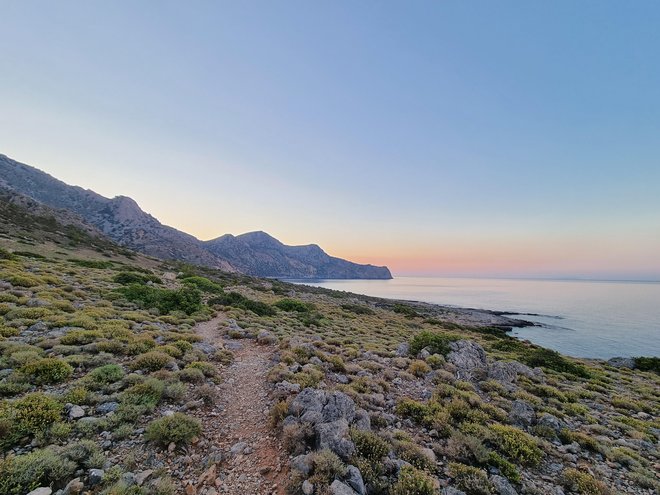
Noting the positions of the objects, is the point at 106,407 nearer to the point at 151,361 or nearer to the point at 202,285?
the point at 151,361

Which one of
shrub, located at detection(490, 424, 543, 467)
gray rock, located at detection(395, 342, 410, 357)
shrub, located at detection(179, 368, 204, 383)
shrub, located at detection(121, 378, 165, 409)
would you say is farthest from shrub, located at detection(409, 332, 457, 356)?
shrub, located at detection(121, 378, 165, 409)

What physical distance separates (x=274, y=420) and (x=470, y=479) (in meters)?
4.45

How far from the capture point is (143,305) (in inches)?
619

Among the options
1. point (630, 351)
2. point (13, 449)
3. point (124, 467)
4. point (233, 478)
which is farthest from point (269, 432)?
point (630, 351)

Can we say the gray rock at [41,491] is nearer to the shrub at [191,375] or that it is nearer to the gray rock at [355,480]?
the shrub at [191,375]

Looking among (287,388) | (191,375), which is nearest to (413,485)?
(287,388)

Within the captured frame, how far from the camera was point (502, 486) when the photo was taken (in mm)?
5340

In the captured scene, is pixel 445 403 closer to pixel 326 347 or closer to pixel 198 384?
pixel 326 347

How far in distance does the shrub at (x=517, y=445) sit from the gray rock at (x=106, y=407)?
927 cm

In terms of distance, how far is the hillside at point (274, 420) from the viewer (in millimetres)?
4926

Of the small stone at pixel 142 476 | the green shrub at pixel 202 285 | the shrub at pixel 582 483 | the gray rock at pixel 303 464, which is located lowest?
the green shrub at pixel 202 285

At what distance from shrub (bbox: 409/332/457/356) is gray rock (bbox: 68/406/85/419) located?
41.8ft

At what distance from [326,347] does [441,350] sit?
5.80m

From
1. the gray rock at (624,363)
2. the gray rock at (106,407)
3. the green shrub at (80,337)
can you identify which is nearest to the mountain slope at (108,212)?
the green shrub at (80,337)
